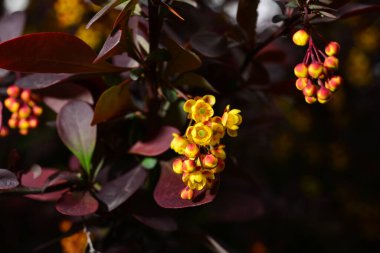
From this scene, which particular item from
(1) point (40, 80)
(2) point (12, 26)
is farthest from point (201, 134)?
(2) point (12, 26)

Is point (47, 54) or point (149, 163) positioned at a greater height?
point (47, 54)

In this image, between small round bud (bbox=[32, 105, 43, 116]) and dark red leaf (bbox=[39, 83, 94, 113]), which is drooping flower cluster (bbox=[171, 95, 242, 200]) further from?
small round bud (bbox=[32, 105, 43, 116])

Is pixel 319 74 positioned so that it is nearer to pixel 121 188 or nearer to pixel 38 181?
pixel 121 188

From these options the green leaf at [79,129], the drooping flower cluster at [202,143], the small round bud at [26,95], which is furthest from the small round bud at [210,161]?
the small round bud at [26,95]

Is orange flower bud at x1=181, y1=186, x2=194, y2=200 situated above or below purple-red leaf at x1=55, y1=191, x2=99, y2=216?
above

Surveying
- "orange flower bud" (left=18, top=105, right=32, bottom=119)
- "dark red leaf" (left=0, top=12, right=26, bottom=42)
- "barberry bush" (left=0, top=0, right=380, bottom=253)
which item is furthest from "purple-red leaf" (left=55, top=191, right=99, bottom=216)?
"dark red leaf" (left=0, top=12, right=26, bottom=42)

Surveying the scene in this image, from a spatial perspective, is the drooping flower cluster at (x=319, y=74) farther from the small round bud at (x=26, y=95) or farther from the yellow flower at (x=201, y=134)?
the small round bud at (x=26, y=95)
